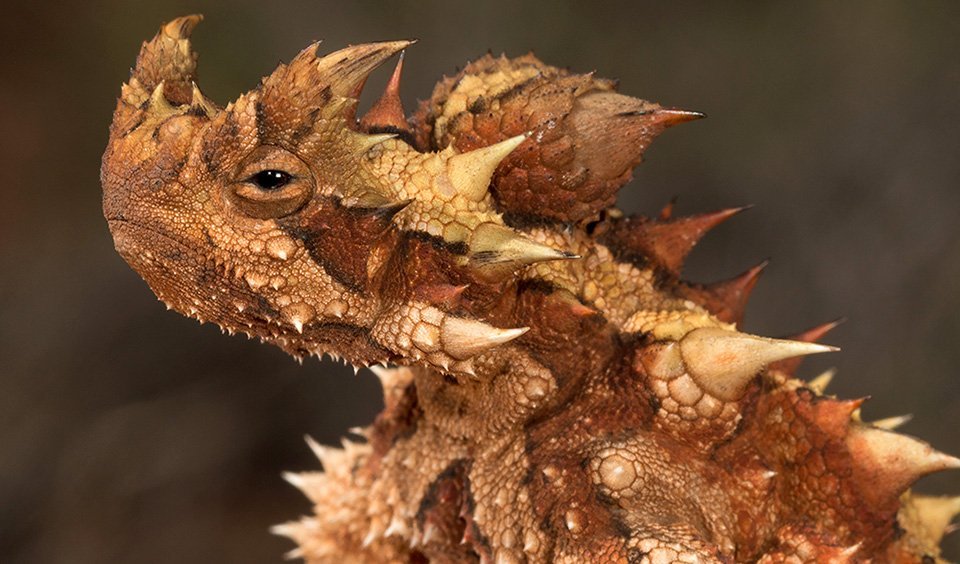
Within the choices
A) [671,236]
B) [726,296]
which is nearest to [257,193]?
[671,236]

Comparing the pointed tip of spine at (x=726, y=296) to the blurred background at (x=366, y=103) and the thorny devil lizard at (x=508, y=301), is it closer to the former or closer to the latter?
the thorny devil lizard at (x=508, y=301)

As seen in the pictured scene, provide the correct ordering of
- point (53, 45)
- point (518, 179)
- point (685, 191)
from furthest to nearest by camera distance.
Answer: point (685, 191) → point (53, 45) → point (518, 179)

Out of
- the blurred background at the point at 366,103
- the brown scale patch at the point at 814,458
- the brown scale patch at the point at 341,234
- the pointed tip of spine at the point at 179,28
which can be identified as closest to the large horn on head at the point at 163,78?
the pointed tip of spine at the point at 179,28

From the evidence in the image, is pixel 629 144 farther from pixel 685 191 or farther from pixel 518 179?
pixel 685 191

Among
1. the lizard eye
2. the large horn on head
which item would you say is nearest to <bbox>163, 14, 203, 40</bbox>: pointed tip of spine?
the large horn on head

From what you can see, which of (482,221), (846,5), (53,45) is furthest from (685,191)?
(482,221)

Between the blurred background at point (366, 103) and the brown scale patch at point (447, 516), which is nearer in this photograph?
the brown scale patch at point (447, 516)

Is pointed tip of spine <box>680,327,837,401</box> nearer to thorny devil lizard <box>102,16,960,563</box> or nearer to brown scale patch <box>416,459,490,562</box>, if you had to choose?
thorny devil lizard <box>102,16,960,563</box>

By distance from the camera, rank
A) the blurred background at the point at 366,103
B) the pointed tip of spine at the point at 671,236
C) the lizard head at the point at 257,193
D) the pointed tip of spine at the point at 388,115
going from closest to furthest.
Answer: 1. the lizard head at the point at 257,193
2. the pointed tip of spine at the point at 388,115
3. the pointed tip of spine at the point at 671,236
4. the blurred background at the point at 366,103
